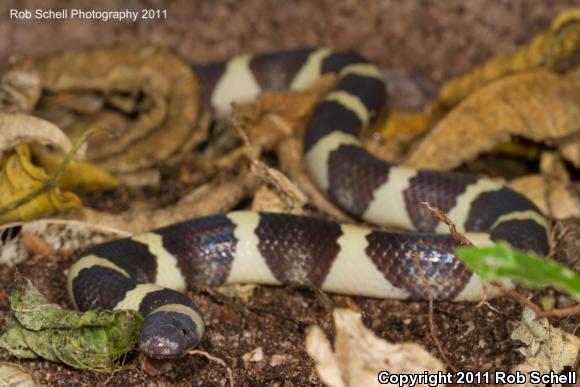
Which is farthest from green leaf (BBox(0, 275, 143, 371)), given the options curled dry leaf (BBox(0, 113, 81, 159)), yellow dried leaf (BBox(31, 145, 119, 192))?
yellow dried leaf (BBox(31, 145, 119, 192))

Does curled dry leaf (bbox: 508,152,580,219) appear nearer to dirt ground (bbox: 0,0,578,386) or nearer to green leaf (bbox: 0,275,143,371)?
dirt ground (bbox: 0,0,578,386)

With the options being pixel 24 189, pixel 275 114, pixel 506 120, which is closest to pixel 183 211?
pixel 24 189

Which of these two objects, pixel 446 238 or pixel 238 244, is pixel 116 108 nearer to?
pixel 238 244

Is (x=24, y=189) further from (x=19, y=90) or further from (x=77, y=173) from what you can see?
(x=19, y=90)

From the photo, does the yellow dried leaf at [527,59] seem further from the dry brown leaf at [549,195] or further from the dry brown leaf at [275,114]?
the dry brown leaf at [275,114]

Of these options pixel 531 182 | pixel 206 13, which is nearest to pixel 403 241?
pixel 531 182

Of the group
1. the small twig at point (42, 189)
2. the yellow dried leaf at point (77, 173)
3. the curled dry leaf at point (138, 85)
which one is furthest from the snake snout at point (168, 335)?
the curled dry leaf at point (138, 85)

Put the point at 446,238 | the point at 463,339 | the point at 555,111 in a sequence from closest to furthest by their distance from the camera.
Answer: the point at 463,339
the point at 446,238
the point at 555,111
